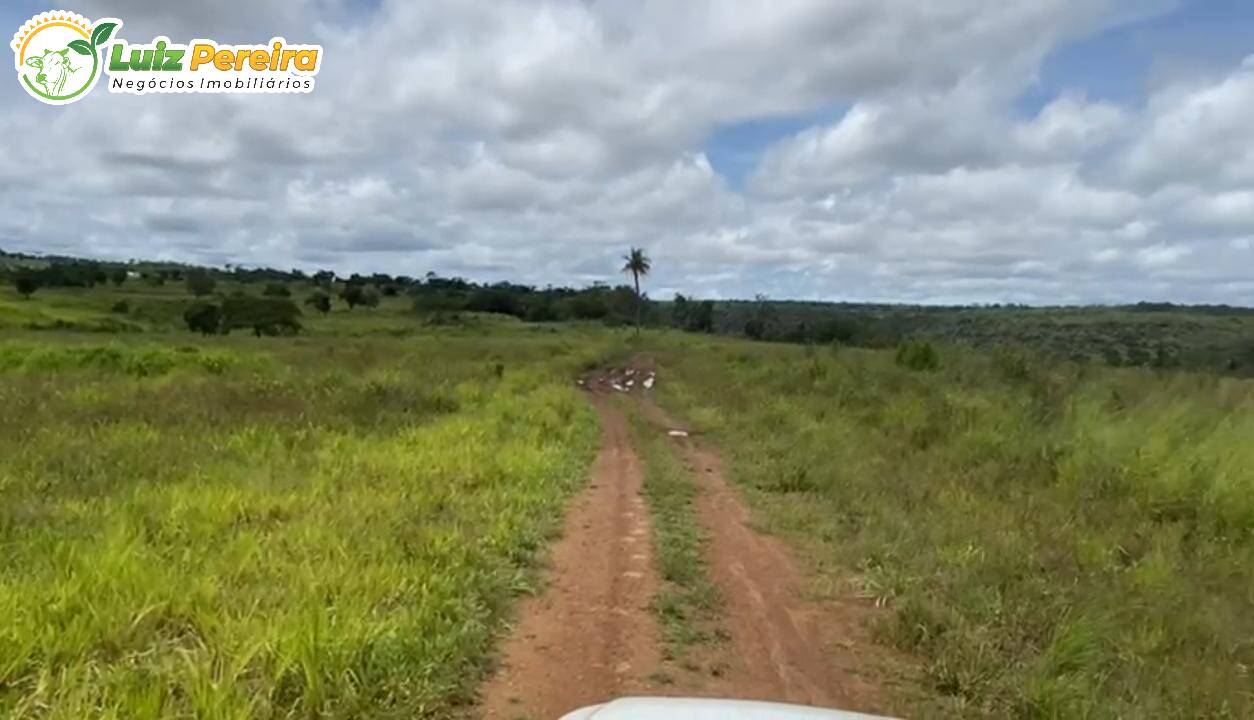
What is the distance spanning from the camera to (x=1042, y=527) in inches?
309

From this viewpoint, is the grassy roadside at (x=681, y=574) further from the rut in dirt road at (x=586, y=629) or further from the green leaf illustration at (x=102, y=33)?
the green leaf illustration at (x=102, y=33)

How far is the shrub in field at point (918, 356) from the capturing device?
2552 centimetres

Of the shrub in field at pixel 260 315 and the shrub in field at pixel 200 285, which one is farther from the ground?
the shrub in field at pixel 200 285

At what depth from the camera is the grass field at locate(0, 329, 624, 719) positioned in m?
4.12

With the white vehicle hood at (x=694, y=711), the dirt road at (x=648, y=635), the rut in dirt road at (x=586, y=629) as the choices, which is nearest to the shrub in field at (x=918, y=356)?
the dirt road at (x=648, y=635)

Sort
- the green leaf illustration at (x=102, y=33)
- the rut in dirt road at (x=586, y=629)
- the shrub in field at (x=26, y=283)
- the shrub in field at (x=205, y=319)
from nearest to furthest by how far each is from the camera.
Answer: the rut in dirt road at (x=586, y=629), the green leaf illustration at (x=102, y=33), the shrub in field at (x=205, y=319), the shrub in field at (x=26, y=283)

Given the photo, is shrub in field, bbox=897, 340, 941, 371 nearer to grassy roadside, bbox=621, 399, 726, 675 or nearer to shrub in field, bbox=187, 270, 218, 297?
grassy roadside, bbox=621, 399, 726, 675

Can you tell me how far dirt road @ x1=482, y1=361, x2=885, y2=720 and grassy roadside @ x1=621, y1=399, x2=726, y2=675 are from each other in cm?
8

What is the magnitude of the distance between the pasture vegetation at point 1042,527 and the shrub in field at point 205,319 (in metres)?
48.9

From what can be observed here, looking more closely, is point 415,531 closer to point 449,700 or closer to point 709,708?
point 449,700

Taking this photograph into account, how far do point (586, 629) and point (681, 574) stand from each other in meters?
1.26

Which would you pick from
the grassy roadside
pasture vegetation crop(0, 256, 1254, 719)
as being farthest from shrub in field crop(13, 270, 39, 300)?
the grassy roadside

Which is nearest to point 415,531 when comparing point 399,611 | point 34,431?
point 399,611

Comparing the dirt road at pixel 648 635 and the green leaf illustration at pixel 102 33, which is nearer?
the dirt road at pixel 648 635
